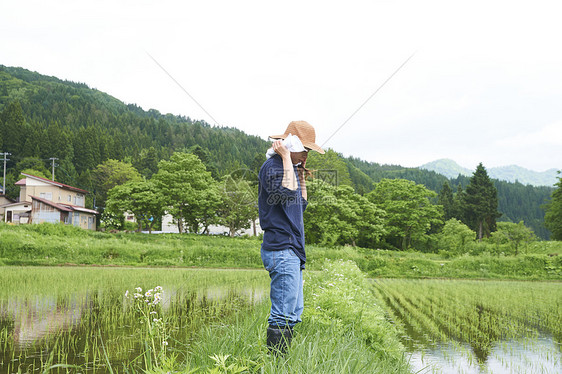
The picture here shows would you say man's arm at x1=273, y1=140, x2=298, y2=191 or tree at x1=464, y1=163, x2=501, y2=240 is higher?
tree at x1=464, y1=163, x2=501, y2=240

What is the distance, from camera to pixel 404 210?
1603 inches

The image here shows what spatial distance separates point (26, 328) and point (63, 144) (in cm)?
6424

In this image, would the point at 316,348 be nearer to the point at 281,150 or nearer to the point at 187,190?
the point at 281,150

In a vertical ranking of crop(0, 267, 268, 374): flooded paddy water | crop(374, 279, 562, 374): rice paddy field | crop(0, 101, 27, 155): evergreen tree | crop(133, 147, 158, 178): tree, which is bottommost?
crop(374, 279, 562, 374): rice paddy field

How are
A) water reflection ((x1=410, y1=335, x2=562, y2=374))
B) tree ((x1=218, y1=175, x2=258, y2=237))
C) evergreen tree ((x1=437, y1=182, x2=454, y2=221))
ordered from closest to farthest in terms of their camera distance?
water reflection ((x1=410, y1=335, x2=562, y2=374)), tree ((x1=218, y1=175, x2=258, y2=237)), evergreen tree ((x1=437, y1=182, x2=454, y2=221))

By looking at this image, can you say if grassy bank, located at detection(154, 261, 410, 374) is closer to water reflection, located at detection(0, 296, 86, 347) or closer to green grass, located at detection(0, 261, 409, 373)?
green grass, located at detection(0, 261, 409, 373)

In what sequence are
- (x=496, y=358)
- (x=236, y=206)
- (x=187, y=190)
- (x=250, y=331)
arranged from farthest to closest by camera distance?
(x=236, y=206) → (x=187, y=190) → (x=496, y=358) → (x=250, y=331)

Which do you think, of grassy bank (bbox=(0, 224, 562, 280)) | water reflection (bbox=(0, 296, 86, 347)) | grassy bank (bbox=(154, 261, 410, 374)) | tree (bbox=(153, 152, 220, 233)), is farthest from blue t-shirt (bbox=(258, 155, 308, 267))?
tree (bbox=(153, 152, 220, 233))

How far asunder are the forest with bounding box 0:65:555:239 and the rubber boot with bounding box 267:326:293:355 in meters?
32.7

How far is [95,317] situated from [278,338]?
432 cm

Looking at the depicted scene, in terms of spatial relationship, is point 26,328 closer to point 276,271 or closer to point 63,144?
point 276,271

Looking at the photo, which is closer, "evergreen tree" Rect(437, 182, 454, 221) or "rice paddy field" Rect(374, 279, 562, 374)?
"rice paddy field" Rect(374, 279, 562, 374)

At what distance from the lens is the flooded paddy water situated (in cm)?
358

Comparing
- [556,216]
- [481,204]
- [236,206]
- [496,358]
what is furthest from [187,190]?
[556,216]
